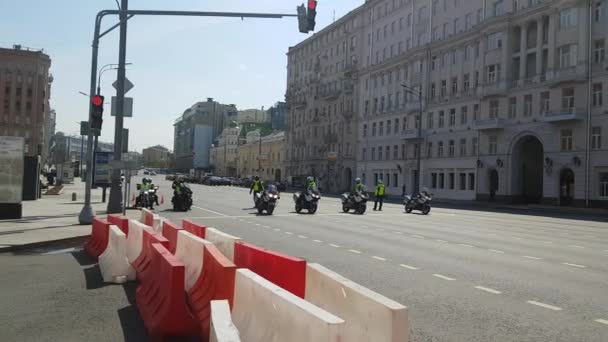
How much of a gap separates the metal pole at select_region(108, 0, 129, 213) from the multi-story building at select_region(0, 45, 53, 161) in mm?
90974

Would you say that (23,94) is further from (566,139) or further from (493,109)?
(566,139)

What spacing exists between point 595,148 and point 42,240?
40.0 metres

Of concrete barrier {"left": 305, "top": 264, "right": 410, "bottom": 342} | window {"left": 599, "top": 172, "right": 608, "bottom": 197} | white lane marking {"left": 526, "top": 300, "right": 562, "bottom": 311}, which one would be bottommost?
white lane marking {"left": 526, "top": 300, "right": 562, "bottom": 311}

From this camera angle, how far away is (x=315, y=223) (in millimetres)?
20359

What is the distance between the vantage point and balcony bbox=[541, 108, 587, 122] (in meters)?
41.8

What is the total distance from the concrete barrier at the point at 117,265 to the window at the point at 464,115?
50113 millimetres

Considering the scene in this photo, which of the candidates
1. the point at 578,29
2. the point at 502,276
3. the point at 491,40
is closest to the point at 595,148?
the point at 578,29

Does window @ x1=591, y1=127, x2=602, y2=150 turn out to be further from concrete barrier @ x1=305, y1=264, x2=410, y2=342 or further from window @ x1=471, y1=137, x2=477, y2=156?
concrete barrier @ x1=305, y1=264, x2=410, y2=342

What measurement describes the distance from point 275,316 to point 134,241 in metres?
5.46

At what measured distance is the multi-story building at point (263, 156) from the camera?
107 m

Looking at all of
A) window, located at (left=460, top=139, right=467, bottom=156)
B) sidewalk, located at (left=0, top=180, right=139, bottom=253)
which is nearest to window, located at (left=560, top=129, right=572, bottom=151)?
window, located at (left=460, top=139, right=467, bottom=156)

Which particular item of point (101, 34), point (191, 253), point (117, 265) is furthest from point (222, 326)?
point (101, 34)

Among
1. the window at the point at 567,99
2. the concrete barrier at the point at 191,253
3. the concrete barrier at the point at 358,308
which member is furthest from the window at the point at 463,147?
the concrete barrier at the point at 358,308

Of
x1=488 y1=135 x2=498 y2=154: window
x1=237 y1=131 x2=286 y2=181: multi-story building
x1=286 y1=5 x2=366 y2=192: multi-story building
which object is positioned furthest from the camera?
x1=237 y1=131 x2=286 y2=181: multi-story building
